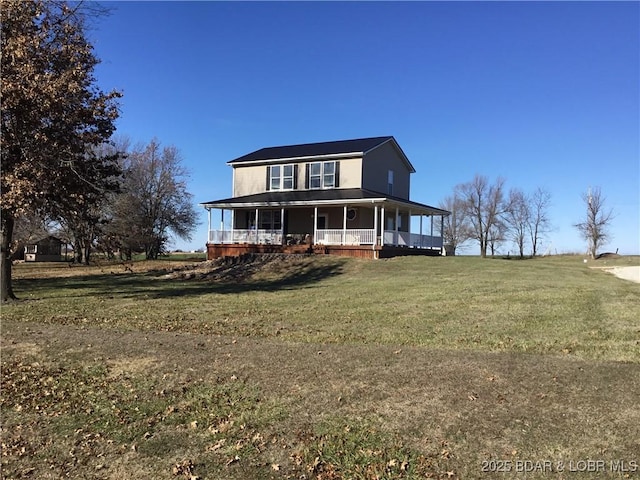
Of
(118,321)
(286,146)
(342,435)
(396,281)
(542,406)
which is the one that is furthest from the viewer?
(286,146)

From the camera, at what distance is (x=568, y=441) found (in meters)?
4.40

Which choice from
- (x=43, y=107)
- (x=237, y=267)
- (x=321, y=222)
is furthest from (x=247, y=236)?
(x=43, y=107)

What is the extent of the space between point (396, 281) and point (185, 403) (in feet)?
44.4

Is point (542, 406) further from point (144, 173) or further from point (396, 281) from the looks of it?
point (144, 173)

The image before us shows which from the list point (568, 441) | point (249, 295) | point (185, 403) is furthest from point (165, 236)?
point (568, 441)

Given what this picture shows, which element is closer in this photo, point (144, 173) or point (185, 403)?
point (185, 403)

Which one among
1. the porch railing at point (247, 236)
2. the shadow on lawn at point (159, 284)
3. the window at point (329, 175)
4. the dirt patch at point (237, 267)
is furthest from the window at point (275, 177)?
the shadow on lawn at point (159, 284)

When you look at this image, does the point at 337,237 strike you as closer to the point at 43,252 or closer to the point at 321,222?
the point at 321,222

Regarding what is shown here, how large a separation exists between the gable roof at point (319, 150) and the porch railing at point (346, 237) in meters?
5.18

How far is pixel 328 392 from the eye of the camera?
5.83 meters

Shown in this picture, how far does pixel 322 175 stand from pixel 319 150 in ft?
7.17

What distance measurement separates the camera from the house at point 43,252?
1920 inches

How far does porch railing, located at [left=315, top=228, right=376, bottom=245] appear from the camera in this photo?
2597 cm

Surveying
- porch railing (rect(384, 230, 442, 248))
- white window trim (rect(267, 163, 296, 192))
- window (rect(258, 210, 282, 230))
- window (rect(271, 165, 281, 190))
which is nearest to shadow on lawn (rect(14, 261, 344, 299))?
porch railing (rect(384, 230, 442, 248))
